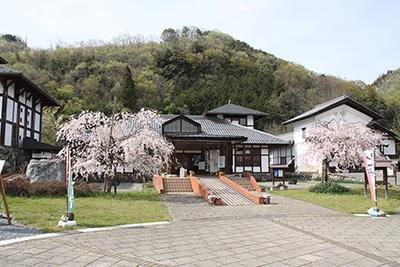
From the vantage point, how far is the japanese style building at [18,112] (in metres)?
19.4

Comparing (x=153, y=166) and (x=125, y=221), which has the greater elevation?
(x=153, y=166)

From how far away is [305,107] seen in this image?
154 feet

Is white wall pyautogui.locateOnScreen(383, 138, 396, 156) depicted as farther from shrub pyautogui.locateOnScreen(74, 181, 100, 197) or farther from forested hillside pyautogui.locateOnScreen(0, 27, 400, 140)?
shrub pyautogui.locateOnScreen(74, 181, 100, 197)

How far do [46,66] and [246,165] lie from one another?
4374 centimetres

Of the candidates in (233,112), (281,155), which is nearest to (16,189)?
(233,112)

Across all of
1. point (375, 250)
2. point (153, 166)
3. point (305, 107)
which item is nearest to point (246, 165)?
point (153, 166)

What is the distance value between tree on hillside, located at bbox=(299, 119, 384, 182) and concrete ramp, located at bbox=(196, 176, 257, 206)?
492cm

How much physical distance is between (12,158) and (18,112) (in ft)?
11.5

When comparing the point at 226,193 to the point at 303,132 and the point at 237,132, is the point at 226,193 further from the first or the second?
the point at 303,132

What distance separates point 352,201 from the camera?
13703 mm

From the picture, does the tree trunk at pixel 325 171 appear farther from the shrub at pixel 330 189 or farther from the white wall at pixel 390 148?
the white wall at pixel 390 148

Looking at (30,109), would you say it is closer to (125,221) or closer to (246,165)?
(246,165)

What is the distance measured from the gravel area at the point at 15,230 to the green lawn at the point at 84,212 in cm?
24

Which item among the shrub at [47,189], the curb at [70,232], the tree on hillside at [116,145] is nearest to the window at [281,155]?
the tree on hillside at [116,145]
